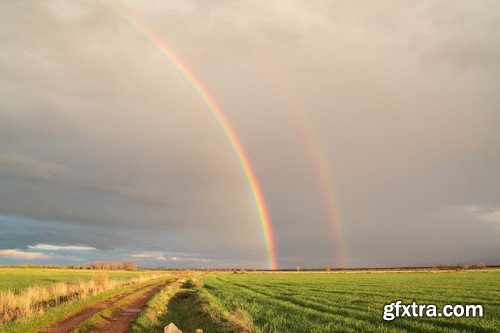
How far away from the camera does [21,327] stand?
702 inches

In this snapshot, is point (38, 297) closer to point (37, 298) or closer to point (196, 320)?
point (37, 298)

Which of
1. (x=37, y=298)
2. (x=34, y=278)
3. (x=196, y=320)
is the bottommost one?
(x=34, y=278)

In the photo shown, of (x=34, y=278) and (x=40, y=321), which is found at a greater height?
(x=40, y=321)

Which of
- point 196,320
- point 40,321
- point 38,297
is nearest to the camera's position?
point 40,321

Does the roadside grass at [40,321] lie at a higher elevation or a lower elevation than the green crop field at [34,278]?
higher

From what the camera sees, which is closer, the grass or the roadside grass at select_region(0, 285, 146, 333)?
the roadside grass at select_region(0, 285, 146, 333)

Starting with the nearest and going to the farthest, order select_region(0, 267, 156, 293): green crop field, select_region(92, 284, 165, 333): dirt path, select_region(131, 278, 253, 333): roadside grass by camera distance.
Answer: select_region(131, 278, 253, 333): roadside grass → select_region(92, 284, 165, 333): dirt path → select_region(0, 267, 156, 293): green crop field

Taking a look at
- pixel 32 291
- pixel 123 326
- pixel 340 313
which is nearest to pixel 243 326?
pixel 123 326

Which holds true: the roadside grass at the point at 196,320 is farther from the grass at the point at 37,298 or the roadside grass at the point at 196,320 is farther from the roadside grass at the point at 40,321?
the grass at the point at 37,298

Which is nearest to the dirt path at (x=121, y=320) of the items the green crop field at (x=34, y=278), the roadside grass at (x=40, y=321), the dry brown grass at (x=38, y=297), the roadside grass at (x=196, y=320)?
the roadside grass at (x=196, y=320)

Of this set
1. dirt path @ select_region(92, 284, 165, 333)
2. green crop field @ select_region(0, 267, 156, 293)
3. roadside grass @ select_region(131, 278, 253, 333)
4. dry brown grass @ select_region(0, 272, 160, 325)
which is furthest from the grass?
green crop field @ select_region(0, 267, 156, 293)

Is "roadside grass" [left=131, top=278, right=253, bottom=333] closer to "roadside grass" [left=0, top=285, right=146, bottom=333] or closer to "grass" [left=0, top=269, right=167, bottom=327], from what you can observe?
"roadside grass" [left=0, top=285, right=146, bottom=333]

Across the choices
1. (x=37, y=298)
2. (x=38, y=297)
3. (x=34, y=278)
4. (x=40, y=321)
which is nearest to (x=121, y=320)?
(x=40, y=321)

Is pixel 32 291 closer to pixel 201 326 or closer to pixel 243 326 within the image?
pixel 201 326
